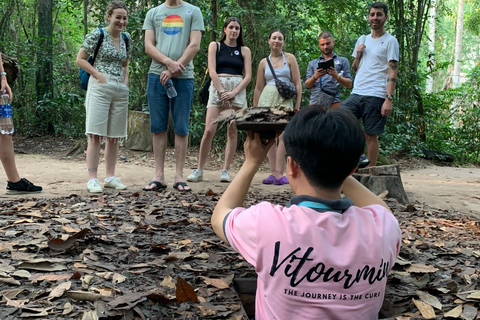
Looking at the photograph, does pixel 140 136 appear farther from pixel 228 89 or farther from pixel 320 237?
pixel 320 237

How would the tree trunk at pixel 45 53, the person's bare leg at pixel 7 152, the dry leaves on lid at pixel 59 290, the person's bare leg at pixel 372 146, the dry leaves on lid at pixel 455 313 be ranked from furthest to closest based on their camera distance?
1. the tree trunk at pixel 45 53
2. the person's bare leg at pixel 372 146
3. the person's bare leg at pixel 7 152
4. the dry leaves on lid at pixel 455 313
5. the dry leaves on lid at pixel 59 290

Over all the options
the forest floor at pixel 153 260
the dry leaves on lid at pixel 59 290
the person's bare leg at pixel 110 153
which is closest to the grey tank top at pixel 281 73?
the forest floor at pixel 153 260

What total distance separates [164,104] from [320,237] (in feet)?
12.9

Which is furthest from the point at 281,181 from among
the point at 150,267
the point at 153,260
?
the point at 150,267

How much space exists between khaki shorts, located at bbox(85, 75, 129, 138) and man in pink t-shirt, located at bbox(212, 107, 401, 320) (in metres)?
3.66

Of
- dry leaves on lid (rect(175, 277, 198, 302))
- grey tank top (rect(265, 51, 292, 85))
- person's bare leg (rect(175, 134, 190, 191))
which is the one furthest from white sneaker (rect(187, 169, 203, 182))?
dry leaves on lid (rect(175, 277, 198, 302))

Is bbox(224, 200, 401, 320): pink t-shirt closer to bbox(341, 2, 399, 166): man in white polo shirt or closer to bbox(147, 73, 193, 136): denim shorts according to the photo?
bbox(147, 73, 193, 136): denim shorts

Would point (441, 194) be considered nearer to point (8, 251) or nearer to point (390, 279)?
point (390, 279)

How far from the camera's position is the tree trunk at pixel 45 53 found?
11.2m

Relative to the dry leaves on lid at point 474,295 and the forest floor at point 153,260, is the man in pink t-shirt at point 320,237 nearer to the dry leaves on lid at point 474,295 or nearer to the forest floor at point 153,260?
the forest floor at point 153,260

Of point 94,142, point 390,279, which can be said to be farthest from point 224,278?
point 94,142

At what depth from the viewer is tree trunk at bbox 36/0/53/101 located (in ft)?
36.7

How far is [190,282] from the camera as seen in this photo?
2586 millimetres

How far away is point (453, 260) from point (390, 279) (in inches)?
26.5
